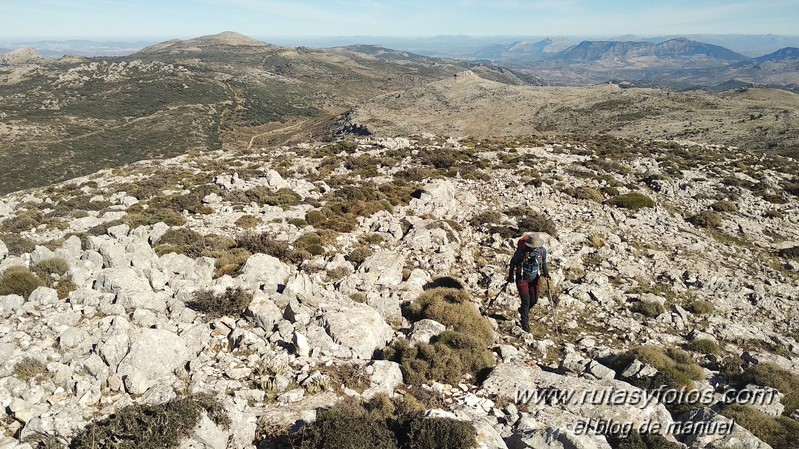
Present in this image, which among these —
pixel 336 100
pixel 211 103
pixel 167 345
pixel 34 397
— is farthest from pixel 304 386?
pixel 336 100

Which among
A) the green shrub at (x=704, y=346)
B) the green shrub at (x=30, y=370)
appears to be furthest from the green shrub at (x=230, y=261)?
the green shrub at (x=704, y=346)

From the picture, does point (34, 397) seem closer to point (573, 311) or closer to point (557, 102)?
point (573, 311)

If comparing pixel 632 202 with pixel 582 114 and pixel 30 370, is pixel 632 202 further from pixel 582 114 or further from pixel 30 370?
pixel 582 114

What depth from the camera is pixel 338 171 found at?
2872 centimetres

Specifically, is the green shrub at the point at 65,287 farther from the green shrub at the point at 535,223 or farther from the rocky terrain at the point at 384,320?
the green shrub at the point at 535,223

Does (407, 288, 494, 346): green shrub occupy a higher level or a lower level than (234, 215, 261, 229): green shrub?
lower

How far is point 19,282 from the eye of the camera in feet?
29.7

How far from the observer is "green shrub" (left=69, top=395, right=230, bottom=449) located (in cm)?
497

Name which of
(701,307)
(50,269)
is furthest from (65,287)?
(701,307)

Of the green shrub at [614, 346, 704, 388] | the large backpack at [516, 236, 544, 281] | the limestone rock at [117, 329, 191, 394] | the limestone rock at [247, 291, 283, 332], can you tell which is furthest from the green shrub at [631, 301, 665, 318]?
the limestone rock at [117, 329, 191, 394]

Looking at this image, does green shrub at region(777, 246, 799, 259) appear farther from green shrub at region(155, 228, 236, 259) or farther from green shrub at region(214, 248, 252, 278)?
green shrub at region(155, 228, 236, 259)

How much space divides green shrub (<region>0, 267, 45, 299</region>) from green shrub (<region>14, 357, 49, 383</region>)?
3.35 m

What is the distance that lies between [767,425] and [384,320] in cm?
735

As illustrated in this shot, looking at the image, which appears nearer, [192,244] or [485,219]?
[192,244]
